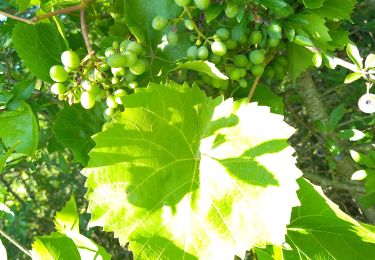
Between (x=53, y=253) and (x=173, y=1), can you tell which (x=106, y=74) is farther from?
(x=53, y=253)

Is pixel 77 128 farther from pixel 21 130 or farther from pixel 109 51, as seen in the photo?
pixel 109 51

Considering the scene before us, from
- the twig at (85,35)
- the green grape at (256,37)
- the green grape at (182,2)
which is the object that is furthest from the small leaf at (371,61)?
the twig at (85,35)

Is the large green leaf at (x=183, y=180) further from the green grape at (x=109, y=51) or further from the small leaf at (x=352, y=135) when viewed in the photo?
the small leaf at (x=352, y=135)

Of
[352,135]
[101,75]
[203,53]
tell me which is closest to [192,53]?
[203,53]

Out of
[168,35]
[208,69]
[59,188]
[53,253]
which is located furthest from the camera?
[59,188]

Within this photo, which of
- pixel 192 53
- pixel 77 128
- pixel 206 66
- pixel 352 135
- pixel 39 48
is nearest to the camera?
pixel 206 66

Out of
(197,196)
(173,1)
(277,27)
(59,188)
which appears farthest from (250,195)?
(59,188)
